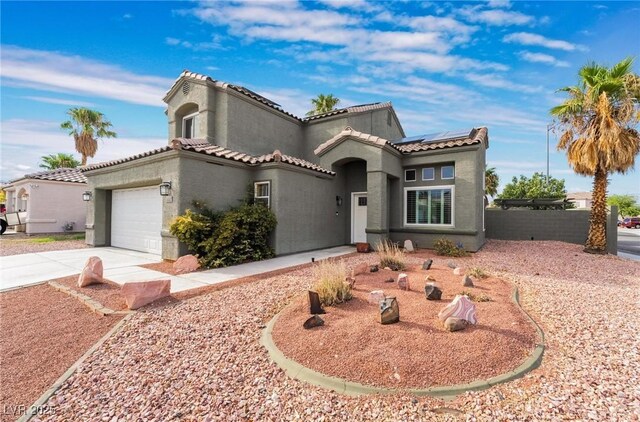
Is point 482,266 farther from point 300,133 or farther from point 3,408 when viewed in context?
point 300,133

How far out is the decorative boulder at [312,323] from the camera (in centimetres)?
419

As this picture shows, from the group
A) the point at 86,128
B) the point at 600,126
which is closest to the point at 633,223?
the point at 600,126

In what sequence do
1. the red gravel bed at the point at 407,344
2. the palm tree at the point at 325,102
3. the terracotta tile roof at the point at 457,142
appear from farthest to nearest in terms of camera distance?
1. the palm tree at the point at 325,102
2. the terracotta tile roof at the point at 457,142
3. the red gravel bed at the point at 407,344

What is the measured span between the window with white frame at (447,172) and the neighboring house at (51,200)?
24505 millimetres

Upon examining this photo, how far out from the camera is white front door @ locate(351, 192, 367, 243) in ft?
47.4

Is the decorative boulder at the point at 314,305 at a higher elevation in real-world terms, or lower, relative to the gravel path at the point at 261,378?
higher

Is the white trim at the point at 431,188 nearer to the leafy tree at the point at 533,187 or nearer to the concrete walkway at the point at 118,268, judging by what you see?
the concrete walkway at the point at 118,268

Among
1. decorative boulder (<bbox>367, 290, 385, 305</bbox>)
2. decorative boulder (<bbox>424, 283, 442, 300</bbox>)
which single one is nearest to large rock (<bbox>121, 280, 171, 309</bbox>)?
decorative boulder (<bbox>367, 290, 385, 305</bbox>)

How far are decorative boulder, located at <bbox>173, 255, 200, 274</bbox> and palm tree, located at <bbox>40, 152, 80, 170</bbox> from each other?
32.8 meters

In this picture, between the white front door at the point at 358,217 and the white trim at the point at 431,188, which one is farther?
the white front door at the point at 358,217

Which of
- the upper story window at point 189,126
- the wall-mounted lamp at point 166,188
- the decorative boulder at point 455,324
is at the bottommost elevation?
the decorative boulder at point 455,324

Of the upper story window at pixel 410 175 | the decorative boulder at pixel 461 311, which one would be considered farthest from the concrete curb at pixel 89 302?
the upper story window at pixel 410 175

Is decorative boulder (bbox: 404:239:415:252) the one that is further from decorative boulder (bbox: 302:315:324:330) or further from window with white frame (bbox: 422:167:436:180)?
decorative boulder (bbox: 302:315:324:330)

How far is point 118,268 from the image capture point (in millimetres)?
8625
